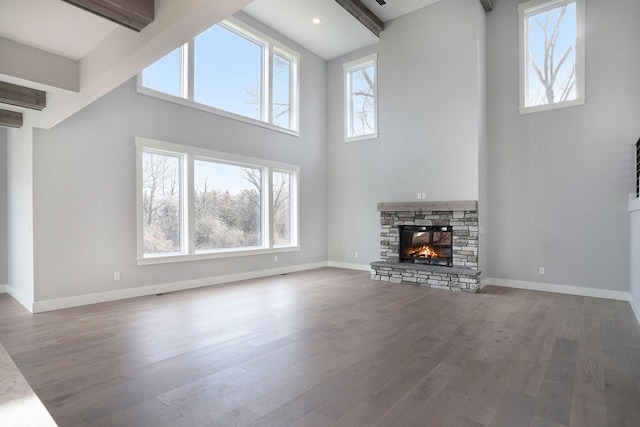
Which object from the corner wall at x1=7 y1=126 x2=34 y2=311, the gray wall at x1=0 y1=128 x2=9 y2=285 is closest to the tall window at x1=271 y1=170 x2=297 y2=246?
the corner wall at x1=7 y1=126 x2=34 y2=311

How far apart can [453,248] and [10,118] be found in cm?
649

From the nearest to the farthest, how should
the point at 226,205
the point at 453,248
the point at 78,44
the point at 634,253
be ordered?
the point at 78,44, the point at 634,253, the point at 453,248, the point at 226,205

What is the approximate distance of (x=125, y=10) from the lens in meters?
2.14

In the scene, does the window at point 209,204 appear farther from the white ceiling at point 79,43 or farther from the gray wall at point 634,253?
the gray wall at point 634,253

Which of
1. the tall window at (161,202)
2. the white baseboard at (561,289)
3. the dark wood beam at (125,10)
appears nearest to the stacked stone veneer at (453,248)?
the white baseboard at (561,289)

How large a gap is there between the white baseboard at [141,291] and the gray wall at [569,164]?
14.5 feet

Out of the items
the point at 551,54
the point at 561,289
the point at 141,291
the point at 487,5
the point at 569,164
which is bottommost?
the point at 561,289

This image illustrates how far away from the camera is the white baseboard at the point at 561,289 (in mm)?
5019

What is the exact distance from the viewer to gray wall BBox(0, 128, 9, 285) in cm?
524

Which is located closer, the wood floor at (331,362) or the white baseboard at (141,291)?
the wood floor at (331,362)

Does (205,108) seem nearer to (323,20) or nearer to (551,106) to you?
(323,20)

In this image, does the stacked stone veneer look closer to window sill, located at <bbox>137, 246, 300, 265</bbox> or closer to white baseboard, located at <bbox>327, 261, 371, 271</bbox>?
white baseboard, located at <bbox>327, 261, 371, 271</bbox>

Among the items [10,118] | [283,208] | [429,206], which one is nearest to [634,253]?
[429,206]

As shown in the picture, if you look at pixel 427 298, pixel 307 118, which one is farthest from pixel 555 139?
pixel 307 118
